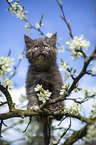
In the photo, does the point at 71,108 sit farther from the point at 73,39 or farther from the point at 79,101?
the point at 73,39

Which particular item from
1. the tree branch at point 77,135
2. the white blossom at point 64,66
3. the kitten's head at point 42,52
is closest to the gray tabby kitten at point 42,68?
the kitten's head at point 42,52

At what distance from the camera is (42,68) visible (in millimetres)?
5219

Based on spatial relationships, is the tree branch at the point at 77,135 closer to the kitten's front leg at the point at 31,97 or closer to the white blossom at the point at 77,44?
the white blossom at the point at 77,44

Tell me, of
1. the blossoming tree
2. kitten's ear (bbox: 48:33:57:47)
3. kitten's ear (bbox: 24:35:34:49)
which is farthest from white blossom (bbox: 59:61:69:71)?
kitten's ear (bbox: 24:35:34:49)

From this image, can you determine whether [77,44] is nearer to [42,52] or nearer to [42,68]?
[42,52]

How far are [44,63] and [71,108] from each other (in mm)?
1889

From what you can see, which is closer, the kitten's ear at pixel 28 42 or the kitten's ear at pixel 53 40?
the kitten's ear at pixel 53 40

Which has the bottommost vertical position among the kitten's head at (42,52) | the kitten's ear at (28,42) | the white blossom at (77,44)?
the white blossom at (77,44)

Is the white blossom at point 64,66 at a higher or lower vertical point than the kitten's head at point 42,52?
lower

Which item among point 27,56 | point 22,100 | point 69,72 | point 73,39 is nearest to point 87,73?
point 69,72

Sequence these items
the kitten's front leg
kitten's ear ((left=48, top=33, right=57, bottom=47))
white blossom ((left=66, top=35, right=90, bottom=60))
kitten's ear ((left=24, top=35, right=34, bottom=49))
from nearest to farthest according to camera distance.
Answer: white blossom ((left=66, top=35, right=90, bottom=60)), the kitten's front leg, kitten's ear ((left=48, top=33, right=57, bottom=47)), kitten's ear ((left=24, top=35, right=34, bottom=49))

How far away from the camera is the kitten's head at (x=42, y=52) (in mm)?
4926

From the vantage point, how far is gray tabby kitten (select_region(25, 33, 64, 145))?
16.3 feet

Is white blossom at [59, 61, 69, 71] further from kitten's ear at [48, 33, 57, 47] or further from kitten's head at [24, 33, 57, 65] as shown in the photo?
kitten's ear at [48, 33, 57, 47]
